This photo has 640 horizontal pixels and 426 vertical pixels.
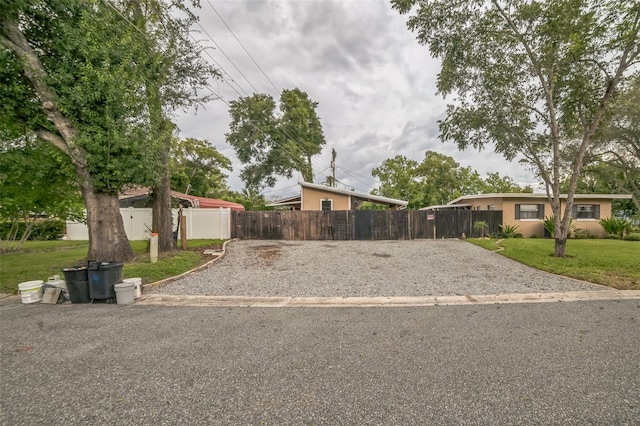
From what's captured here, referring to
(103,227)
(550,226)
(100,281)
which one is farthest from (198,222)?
(550,226)

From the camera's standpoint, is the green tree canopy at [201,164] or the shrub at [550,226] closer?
the shrub at [550,226]

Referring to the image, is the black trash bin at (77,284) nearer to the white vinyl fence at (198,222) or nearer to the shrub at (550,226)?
the white vinyl fence at (198,222)

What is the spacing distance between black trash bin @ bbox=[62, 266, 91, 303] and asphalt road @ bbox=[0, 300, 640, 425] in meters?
0.70

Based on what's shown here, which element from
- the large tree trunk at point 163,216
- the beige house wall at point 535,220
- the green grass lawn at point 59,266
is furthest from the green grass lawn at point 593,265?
the large tree trunk at point 163,216

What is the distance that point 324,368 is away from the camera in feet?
9.23

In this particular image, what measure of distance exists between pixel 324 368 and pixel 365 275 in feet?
15.1

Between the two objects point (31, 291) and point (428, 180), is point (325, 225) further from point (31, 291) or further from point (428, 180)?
point (428, 180)

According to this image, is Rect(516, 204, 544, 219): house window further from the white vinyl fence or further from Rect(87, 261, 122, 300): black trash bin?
Rect(87, 261, 122, 300): black trash bin

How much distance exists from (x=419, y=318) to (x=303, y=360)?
7.02ft

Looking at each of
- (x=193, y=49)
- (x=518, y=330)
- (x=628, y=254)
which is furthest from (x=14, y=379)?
(x=628, y=254)

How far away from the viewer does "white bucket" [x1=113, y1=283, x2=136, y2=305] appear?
514cm

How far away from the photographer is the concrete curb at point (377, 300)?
16.5ft

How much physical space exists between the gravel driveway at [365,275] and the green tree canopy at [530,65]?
3.28 meters

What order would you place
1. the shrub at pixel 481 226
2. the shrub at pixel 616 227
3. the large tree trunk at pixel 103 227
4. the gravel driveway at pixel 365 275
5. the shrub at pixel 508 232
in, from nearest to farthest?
1. the gravel driveway at pixel 365 275
2. the large tree trunk at pixel 103 227
3. the shrub at pixel 481 226
4. the shrub at pixel 508 232
5. the shrub at pixel 616 227
